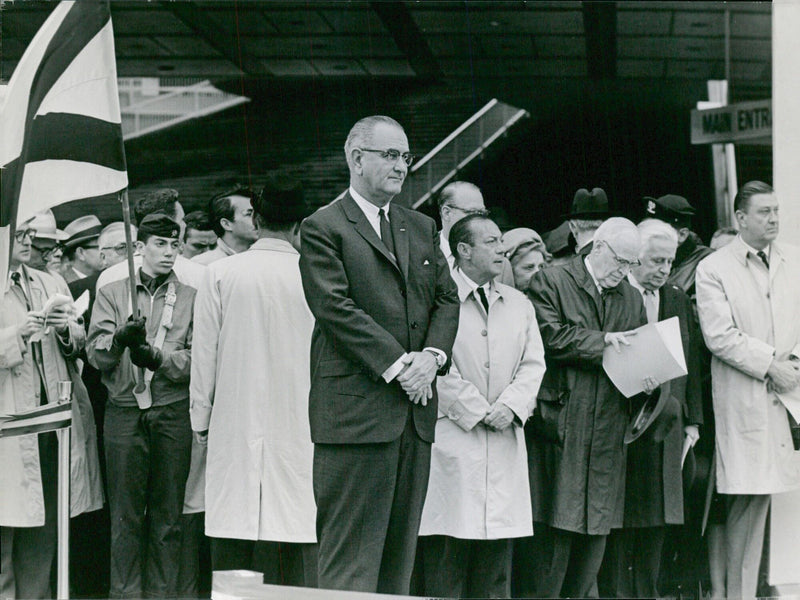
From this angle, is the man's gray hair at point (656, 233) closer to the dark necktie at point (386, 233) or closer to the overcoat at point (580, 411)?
the overcoat at point (580, 411)

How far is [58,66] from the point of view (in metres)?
5.03

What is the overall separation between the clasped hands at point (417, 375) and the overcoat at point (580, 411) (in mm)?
1259

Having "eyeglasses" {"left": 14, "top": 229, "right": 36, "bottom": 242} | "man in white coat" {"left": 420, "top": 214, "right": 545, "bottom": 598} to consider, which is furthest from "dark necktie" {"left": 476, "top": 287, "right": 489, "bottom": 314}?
"eyeglasses" {"left": 14, "top": 229, "right": 36, "bottom": 242}

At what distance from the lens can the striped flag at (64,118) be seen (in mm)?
5047

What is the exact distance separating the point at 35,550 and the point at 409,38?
13.0 feet

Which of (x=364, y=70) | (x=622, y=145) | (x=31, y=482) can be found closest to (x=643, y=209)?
(x=622, y=145)

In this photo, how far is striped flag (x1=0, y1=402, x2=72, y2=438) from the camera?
5.20m

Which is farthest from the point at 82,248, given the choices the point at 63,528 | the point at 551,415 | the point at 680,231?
the point at 680,231

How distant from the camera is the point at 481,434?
222 inches

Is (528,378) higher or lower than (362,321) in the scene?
lower

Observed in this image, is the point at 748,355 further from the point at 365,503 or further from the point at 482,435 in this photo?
the point at 365,503

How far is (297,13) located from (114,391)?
2.91 metres

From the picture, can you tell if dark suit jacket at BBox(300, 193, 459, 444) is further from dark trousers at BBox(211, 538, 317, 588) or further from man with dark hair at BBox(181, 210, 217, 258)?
man with dark hair at BBox(181, 210, 217, 258)

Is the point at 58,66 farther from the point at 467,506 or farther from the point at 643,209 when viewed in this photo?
the point at 643,209
